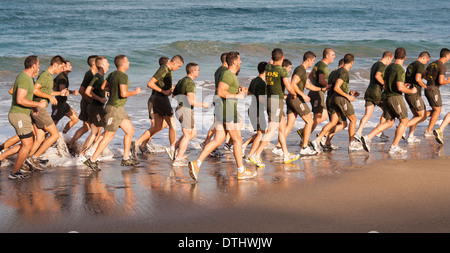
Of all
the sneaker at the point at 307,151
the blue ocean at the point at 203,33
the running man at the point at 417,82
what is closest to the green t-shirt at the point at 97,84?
the blue ocean at the point at 203,33

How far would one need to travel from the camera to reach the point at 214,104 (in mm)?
9359

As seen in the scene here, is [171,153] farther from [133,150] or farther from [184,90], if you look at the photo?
[184,90]

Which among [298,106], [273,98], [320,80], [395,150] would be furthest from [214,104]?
[395,150]

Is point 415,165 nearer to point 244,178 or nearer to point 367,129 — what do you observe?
point 244,178

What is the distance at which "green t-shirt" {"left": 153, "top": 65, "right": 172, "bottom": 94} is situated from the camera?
9852 mm

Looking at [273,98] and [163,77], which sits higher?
[163,77]

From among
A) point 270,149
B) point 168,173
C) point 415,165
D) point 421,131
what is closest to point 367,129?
point 421,131

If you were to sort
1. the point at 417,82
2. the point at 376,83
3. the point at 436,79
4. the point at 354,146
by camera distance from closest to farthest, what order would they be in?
the point at 354,146
the point at 417,82
the point at 376,83
the point at 436,79

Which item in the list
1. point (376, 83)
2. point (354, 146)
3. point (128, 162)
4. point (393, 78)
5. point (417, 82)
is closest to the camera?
point (128, 162)

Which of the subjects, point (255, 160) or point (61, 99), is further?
point (61, 99)

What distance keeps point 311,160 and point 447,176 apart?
2.29 metres

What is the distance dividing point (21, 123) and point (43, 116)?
25.1 inches
